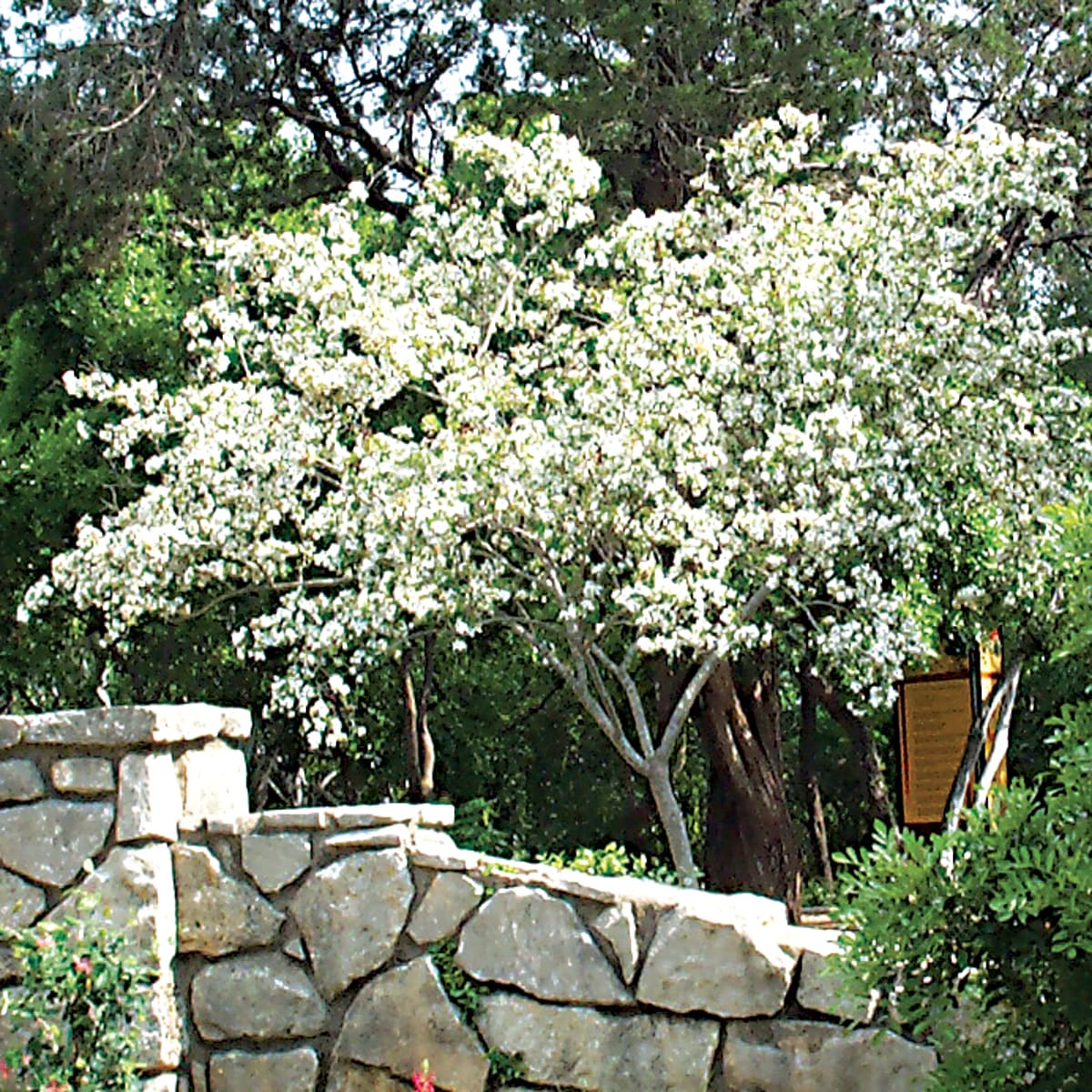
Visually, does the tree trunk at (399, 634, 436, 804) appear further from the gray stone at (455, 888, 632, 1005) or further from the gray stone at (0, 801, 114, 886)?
the gray stone at (455, 888, 632, 1005)

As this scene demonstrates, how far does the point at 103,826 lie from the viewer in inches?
190

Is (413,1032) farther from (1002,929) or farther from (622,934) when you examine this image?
(1002,929)

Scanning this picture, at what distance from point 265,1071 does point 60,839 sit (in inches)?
35.1

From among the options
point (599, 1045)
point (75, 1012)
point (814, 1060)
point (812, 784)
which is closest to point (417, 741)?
point (812, 784)

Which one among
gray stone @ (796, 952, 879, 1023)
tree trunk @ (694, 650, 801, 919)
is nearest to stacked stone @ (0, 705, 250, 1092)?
gray stone @ (796, 952, 879, 1023)

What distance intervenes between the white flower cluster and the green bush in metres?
2.91

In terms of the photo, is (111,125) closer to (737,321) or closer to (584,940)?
(737,321)

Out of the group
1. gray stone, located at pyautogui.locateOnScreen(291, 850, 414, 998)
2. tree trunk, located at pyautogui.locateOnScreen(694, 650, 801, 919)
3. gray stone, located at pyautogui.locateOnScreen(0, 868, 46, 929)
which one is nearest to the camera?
gray stone, located at pyautogui.locateOnScreen(291, 850, 414, 998)

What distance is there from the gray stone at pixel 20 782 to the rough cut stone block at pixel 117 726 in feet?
0.26

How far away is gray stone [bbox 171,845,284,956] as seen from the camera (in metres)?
4.88

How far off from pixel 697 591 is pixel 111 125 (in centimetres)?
423

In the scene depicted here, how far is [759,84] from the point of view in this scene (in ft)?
29.7

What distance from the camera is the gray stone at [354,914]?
15.6ft

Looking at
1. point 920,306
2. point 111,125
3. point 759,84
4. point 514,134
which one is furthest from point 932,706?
point 111,125
